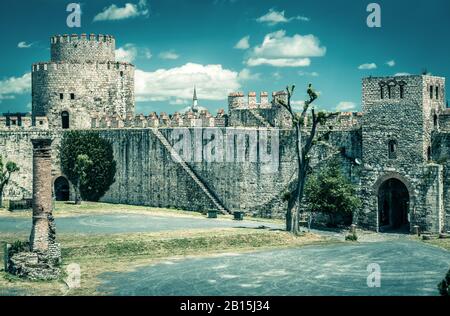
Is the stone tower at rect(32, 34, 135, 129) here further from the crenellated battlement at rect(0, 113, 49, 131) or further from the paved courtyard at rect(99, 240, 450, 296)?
the paved courtyard at rect(99, 240, 450, 296)

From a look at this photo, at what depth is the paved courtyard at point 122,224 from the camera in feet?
132

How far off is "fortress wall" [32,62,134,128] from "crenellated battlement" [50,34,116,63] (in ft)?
3.51

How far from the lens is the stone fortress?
1734 inches

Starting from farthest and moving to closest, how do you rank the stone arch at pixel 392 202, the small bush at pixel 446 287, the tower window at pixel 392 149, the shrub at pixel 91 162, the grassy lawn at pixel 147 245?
→ the shrub at pixel 91 162 < the stone arch at pixel 392 202 < the tower window at pixel 392 149 < the grassy lawn at pixel 147 245 < the small bush at pixel 446 287

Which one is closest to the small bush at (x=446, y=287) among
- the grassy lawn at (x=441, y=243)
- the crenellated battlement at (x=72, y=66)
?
the grassy lawn at (x=441, y=243)

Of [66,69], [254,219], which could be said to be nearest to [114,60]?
[66,69]

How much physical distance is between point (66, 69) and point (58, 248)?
30055mm

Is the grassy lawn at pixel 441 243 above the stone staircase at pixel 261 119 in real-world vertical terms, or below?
below

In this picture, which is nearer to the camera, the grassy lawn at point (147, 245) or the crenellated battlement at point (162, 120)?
the grassy lawn at point (147, 245)

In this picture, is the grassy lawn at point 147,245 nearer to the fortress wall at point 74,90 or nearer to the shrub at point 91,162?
the shrub at point 91,162

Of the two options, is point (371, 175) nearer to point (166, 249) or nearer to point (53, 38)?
point (166, 249)

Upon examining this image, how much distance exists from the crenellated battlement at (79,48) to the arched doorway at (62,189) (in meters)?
9.20

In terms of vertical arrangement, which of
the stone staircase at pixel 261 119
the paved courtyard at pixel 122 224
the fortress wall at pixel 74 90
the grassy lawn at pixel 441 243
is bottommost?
the grassy lawn at pixel 441 243

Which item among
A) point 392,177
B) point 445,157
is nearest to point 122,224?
point 392,177
